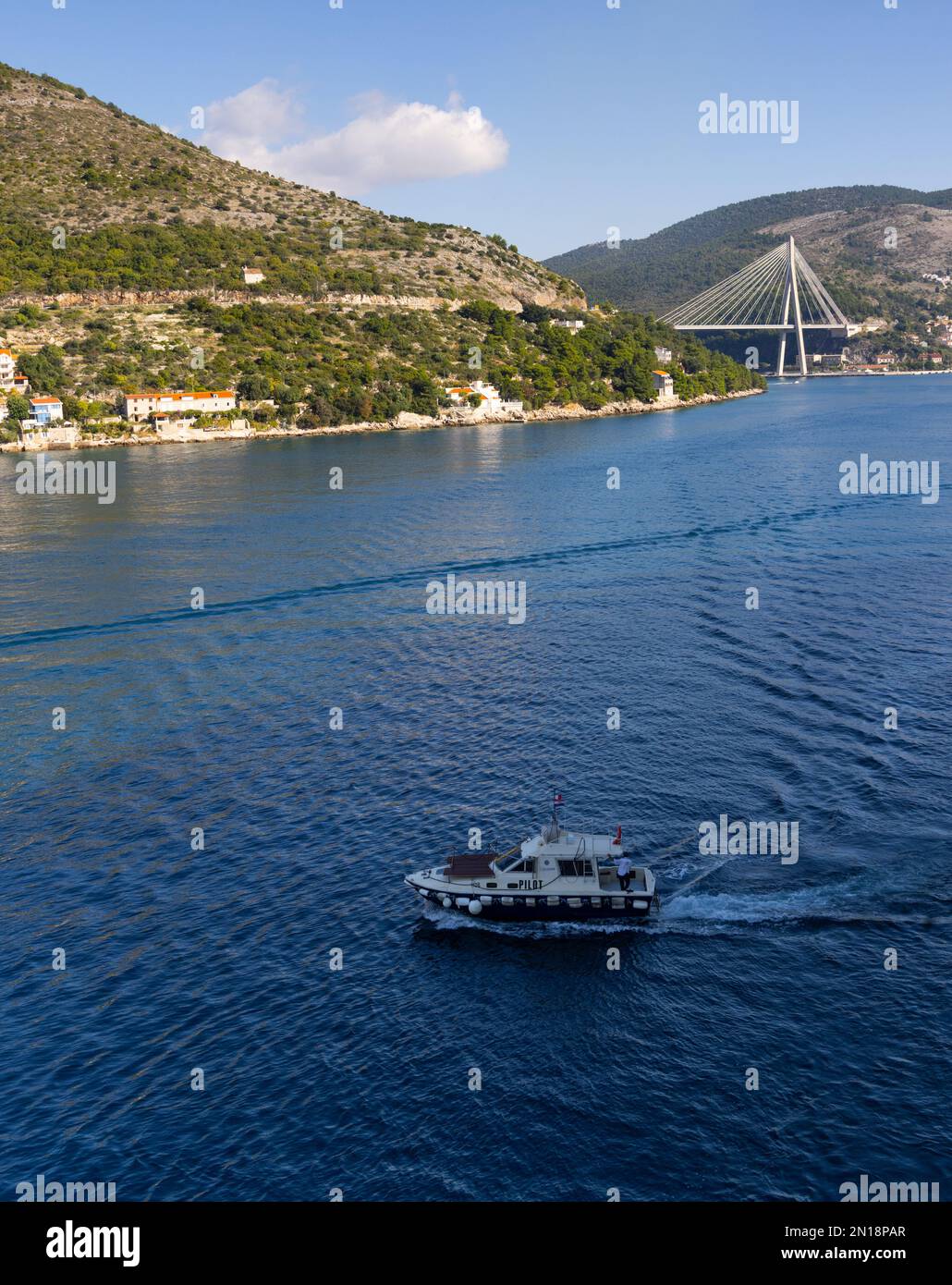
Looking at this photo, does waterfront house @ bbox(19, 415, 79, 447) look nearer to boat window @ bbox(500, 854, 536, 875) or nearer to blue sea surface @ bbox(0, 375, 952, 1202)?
blue sea surface @ bbox(0, 375, 952, 1202)

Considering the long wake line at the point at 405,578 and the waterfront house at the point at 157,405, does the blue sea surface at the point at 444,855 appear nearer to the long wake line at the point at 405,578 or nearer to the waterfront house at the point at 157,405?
the long wake line at the point at 405,578

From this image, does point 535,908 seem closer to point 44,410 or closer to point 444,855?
point 444,855

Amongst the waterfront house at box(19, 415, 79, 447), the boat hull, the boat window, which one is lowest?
the boat hull

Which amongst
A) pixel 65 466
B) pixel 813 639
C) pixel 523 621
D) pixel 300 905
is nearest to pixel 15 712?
pixel 300 905

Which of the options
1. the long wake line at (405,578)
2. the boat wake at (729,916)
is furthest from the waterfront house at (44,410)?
the boat wake at (729,916)

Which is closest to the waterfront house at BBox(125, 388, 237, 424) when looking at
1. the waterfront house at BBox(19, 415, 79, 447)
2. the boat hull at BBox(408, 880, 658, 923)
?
the waterfront house at BBox(19, 415, 79, 447)

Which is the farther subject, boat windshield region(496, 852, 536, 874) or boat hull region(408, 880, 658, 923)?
boat windshield region(496, 852, 536, 874)
